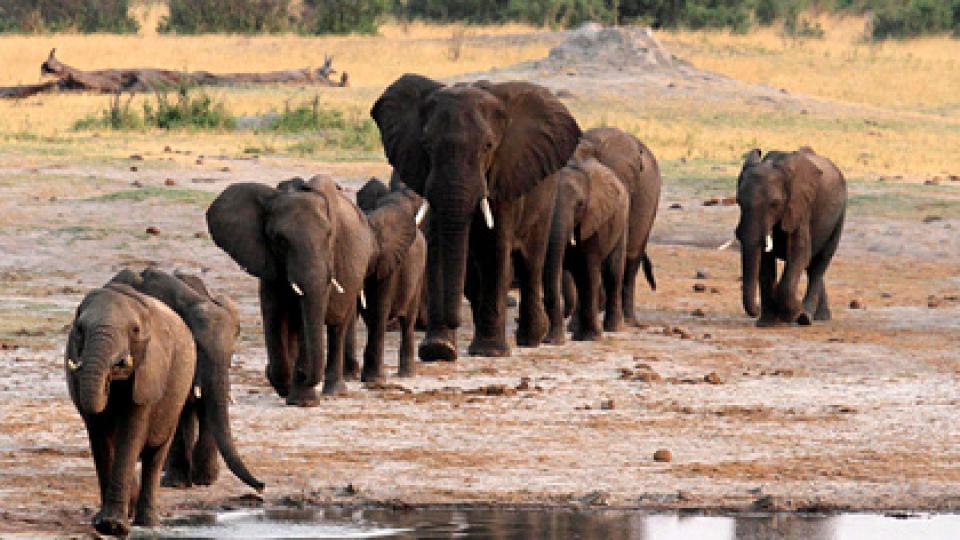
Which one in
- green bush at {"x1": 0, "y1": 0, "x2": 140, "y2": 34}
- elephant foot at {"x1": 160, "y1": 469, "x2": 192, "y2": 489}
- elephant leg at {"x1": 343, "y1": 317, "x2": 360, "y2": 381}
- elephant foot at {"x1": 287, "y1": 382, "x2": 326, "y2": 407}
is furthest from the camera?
green bush at {"x1": 0, "y1": 0, "x2": 140, "y2": 34}

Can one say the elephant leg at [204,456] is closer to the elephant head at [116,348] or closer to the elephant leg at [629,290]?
the elephant head at [116,348]

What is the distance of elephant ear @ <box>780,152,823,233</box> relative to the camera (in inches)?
672

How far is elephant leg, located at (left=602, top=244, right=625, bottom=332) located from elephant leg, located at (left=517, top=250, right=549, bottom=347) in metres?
1.35

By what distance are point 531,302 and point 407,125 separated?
1556 millimetres

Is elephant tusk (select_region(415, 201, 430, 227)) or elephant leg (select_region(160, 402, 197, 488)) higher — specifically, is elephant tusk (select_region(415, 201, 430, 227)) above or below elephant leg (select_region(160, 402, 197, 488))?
above

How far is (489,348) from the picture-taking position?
1420cm

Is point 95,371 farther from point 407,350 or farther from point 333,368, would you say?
point 407,350

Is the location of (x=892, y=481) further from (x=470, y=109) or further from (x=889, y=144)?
(x=889, y=144)

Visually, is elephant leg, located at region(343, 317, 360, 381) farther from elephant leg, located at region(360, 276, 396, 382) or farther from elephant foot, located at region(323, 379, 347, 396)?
elephant foot, located at region(323, 379, 347, 396)

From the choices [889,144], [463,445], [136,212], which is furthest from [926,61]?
[463,445]

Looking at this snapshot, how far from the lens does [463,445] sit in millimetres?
10578

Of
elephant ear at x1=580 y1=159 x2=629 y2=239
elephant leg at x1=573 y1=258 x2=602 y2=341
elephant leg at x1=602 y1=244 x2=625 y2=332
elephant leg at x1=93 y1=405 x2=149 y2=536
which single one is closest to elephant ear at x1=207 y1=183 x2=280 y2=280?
elephant leg at x1=93 y1=405 x2=149 y2=536

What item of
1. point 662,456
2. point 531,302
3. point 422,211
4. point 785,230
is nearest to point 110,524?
point 662,456

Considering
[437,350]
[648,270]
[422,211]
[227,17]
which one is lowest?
[227,17]
